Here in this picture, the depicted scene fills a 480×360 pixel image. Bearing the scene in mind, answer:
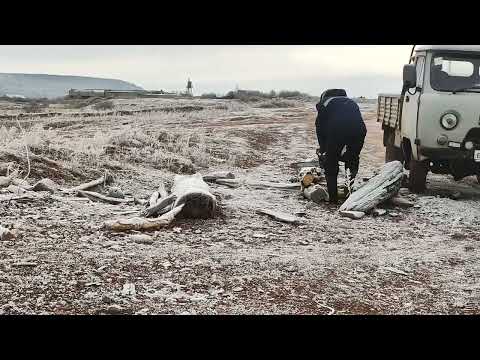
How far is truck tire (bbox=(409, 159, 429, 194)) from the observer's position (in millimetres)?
A: 6227

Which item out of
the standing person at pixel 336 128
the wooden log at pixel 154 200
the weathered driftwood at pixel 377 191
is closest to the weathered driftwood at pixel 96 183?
the wooden log at pixel 154 200

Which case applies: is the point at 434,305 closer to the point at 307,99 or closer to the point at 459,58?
the point at 459,58

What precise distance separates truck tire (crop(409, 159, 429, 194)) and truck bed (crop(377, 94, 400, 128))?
766 mm

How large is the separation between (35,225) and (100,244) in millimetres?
732

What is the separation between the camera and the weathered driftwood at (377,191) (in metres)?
5.49

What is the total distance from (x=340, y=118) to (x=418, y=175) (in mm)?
1300

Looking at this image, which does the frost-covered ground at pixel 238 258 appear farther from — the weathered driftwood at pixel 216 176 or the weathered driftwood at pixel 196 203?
the weathered driftwood at pixel 216 176

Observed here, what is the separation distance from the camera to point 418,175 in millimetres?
6281

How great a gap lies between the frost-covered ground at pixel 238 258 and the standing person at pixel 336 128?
47cm

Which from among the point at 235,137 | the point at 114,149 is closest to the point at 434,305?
the point at 114,149

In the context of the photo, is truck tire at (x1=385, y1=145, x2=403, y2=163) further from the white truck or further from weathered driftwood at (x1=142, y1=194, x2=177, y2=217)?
weathered driftwood at (x1=142, y1=194, x2=177, y2=217)

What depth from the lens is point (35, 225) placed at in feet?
14.7

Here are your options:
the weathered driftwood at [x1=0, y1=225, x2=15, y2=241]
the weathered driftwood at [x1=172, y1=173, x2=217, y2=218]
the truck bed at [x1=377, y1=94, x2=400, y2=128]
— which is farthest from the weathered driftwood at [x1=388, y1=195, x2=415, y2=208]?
the weathered driftwood at [x1=0, y1=225, x2=15, y2=241]

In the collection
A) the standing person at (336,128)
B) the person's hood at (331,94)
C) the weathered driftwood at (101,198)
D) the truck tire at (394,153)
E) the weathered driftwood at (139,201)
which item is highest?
the person's hood at (331,94)
